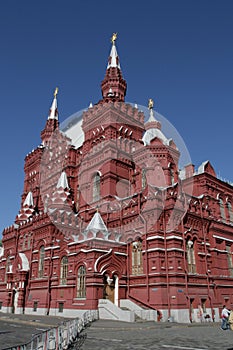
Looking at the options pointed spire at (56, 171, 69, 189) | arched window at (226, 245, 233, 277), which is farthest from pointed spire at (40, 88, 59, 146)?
arched window at (226, 245, 233, 277)

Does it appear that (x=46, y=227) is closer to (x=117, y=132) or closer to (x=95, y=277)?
(x=95, y=277)

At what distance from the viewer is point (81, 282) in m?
24.1

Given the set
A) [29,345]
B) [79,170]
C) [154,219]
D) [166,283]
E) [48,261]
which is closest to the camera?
[29,345]

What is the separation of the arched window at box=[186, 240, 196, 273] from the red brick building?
8 centimetres

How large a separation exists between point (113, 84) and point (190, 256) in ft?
81.1

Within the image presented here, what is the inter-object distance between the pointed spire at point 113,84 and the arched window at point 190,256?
20.8 m

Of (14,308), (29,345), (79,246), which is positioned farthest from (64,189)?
(29,345)

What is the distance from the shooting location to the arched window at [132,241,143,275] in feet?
80.7

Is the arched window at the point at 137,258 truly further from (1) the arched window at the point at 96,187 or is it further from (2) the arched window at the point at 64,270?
(1) the arched window at the point at 96,187

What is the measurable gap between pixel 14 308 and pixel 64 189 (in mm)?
13603

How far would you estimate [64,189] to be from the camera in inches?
1358

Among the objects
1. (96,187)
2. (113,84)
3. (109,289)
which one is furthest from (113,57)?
(109,289)

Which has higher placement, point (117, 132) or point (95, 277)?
point (117, 132)

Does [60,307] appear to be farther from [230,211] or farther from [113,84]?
[113,84]
